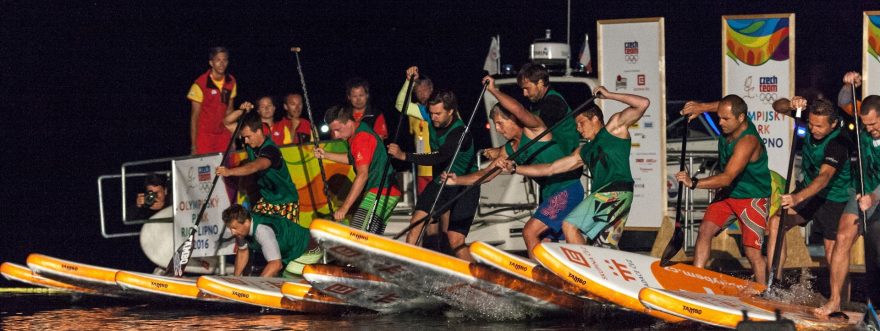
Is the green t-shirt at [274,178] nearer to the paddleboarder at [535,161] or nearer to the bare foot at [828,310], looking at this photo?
the paddleboarder at [535,161]

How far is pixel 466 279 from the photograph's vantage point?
415 inches

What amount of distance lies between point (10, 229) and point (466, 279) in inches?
408

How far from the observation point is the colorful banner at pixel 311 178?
13.8m

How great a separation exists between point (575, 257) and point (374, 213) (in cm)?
295

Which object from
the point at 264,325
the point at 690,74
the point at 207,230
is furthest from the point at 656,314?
the point at 690,74

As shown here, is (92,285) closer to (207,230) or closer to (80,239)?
(207,230)

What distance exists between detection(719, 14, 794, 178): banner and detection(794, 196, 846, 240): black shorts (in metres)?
2.93

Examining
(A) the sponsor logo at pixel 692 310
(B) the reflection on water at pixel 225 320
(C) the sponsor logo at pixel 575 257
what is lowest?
(B) the reflection on water at pixel 225 320

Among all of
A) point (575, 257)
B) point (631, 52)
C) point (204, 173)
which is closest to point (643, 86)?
point (631, 52)

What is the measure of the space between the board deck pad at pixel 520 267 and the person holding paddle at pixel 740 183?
1386mm

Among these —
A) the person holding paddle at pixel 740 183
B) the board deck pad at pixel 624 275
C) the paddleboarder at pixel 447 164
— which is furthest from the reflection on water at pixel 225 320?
the person holding paddle at pixel 740 183

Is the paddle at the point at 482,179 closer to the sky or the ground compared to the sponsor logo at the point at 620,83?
closer to the ground

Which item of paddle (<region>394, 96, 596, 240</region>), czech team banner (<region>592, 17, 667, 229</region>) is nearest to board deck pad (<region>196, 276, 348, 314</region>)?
paddle (<region>394, 96, 596, 240</region>)

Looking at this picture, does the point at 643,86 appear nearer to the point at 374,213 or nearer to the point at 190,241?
the point at 374,213
